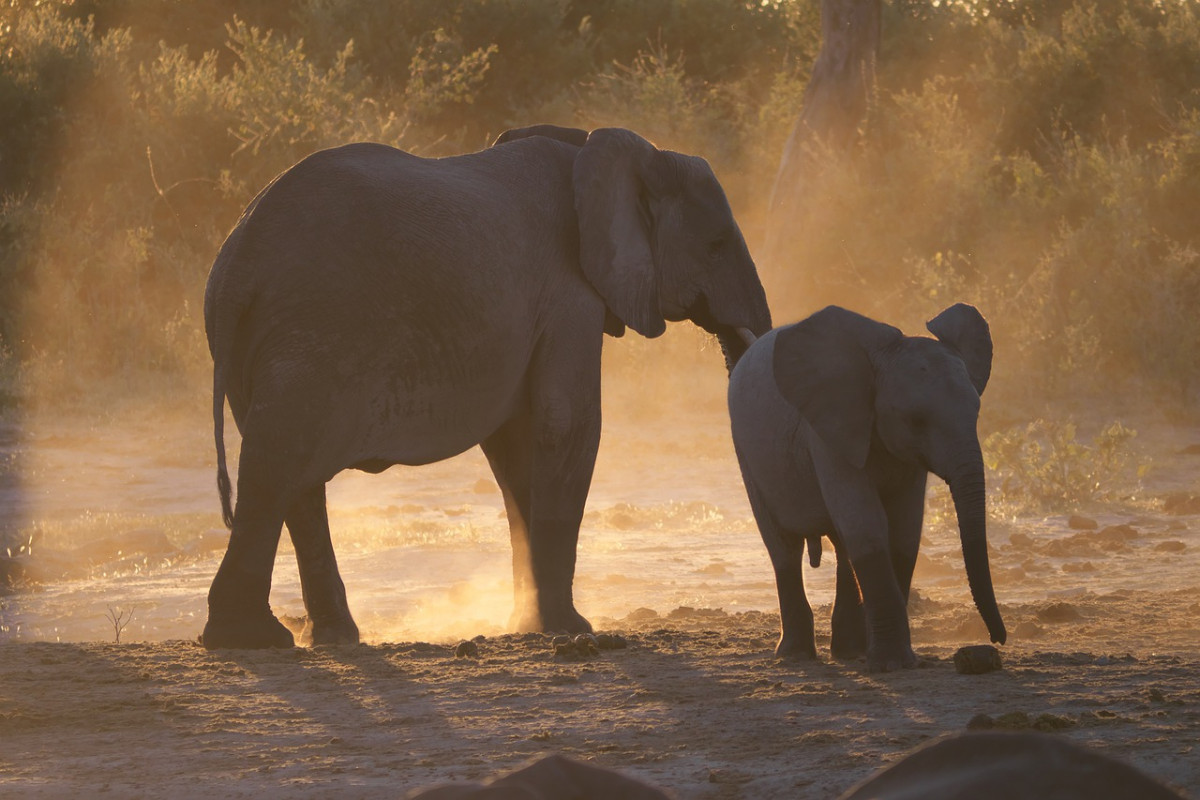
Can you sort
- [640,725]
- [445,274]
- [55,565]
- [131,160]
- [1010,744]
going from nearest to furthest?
[1010,744]
[640,725]
[445,274]
[55,565]
[131,160]

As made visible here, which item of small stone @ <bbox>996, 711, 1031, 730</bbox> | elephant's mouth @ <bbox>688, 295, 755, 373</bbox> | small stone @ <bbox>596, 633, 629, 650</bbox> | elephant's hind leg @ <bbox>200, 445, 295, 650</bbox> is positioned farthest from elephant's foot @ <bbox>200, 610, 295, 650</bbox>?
small stone @ <bbox>996, 711, 1031, 730</bbox>

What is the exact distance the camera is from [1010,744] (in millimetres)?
2426

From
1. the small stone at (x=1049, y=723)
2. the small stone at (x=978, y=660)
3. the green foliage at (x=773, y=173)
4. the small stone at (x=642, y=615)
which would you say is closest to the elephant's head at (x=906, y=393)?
the small stone at (x=978, y=660)

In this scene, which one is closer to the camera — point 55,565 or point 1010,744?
point 1010,744

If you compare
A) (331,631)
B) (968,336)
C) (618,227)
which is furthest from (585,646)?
(618,227)

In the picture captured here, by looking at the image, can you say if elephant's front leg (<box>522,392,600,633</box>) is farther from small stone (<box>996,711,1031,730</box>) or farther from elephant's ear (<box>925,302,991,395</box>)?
small stone (<box>996,711,1031,730</box>)

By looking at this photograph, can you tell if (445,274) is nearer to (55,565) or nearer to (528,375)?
(528,375)

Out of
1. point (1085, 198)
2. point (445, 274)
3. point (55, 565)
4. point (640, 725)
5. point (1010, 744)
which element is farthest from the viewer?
point (1085, 198)

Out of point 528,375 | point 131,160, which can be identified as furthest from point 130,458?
point 131,160

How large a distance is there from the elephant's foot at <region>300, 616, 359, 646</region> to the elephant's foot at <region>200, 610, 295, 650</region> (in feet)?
1.01

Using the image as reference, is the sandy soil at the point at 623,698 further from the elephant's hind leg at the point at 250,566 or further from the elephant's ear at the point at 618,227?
the elephant's ear at the point at 618,227

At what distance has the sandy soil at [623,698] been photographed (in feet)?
15.5

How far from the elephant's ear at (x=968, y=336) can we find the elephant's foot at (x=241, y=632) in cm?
256

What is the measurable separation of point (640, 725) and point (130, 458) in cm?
820
